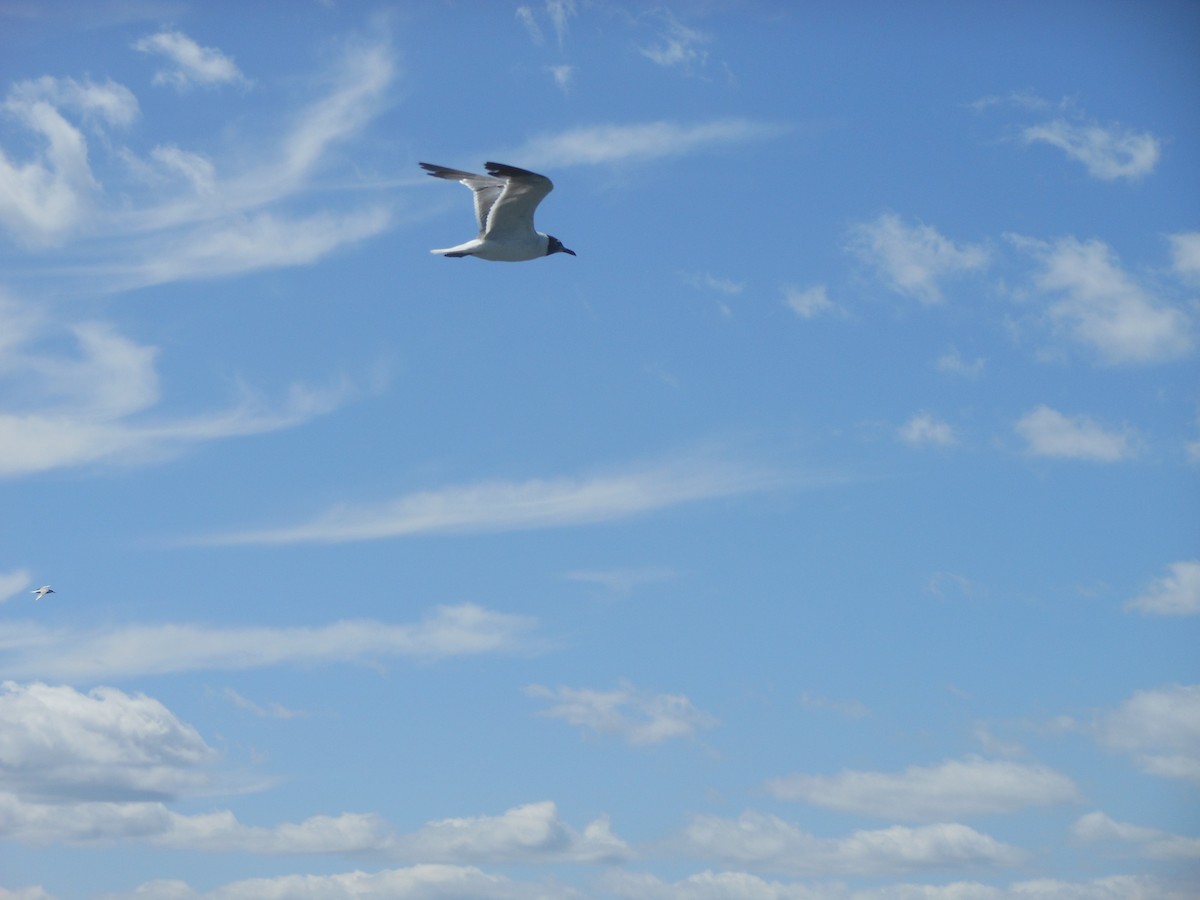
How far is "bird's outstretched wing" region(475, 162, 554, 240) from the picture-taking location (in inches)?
2459

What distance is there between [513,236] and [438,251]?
3583mm

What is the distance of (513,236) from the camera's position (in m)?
65.8

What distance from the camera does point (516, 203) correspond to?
2527 inches

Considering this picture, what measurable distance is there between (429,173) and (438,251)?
4.58 meters

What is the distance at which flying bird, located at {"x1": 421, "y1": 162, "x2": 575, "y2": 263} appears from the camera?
208ft

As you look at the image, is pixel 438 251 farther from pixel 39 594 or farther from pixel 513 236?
pixel 39 594

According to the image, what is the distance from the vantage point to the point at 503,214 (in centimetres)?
6475

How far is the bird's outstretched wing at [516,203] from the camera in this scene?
6247 centimetres

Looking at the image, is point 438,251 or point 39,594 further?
point 39,594

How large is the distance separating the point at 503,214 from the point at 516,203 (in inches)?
33.9

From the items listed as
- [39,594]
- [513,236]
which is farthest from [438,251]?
[39,594]

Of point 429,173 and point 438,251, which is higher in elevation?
point 429,173

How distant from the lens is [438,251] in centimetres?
6375

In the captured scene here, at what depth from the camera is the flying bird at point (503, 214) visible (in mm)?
63438
